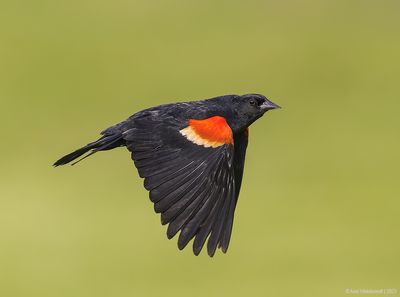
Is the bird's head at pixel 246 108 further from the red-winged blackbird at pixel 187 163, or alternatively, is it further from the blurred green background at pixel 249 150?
the blurred green background at pixel 249 150

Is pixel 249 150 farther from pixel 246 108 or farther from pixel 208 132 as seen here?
pixel 208 132

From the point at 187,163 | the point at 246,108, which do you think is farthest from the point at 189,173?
the point at 246,108

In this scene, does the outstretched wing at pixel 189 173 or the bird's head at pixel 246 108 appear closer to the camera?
the outstretched wing at pixel 189 173

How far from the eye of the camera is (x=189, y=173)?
7098 mm

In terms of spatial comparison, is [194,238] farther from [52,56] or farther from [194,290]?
[52,56]

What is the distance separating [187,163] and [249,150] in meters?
13.0

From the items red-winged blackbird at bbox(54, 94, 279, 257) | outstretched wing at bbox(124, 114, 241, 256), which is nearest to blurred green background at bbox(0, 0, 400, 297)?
red-winged blackbird at bbox(54, 94, 279, 257)

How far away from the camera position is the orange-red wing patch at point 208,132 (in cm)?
725

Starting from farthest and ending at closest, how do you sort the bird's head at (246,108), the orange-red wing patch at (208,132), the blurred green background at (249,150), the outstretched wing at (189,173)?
the blurred green background at (249,150) < the bird's head at (246,108) < the orange-red wing patch at (208,132) < the outstretched wing at (189,173)

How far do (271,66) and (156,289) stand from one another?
12738mm

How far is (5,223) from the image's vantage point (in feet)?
51.1

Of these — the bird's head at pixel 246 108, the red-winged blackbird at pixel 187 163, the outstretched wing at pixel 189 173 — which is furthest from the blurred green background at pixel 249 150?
the outstretched wing at pixel 189 173

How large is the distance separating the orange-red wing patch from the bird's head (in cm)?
56

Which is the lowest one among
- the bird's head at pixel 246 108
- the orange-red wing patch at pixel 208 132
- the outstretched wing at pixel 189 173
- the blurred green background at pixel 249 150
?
the outstretched wing at pixel 189 173
